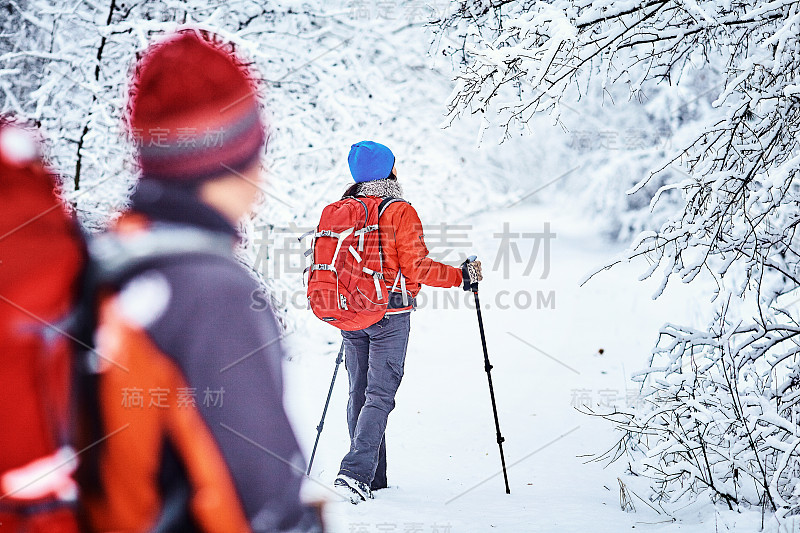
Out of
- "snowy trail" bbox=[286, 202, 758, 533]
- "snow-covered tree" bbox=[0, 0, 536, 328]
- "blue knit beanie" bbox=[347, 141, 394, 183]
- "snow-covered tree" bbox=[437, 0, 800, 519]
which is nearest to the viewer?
"snow-covered tree" bbox=[437, 0, 800, 519]

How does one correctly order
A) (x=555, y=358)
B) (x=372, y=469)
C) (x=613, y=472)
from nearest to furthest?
(x=372, y=469) < (x=613, y=472) < (x=555, y=358)

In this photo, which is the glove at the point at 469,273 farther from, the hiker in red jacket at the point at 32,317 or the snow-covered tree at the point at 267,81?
the hiker in red jacket at the point at 32,317

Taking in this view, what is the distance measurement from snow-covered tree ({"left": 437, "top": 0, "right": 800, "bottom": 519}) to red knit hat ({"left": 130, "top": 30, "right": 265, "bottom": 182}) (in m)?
1.60

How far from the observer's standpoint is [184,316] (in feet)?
4.10

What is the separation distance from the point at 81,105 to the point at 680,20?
5.12 meters

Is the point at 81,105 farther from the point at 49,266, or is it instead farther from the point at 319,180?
the point at 49,266

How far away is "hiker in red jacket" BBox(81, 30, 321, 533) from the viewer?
1226 mm

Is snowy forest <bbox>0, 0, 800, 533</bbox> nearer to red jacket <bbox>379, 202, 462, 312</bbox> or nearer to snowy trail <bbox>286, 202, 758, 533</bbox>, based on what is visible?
snowy trail <bbox>286, 202, 758, 533</bbox>

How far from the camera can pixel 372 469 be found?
11.3 ft

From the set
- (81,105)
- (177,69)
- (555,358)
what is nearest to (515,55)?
(177,69)

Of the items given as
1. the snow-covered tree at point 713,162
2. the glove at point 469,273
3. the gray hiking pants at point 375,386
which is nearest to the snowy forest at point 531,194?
the snow-covered tree at point 713,162

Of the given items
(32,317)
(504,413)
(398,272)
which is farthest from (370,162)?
(504,413)

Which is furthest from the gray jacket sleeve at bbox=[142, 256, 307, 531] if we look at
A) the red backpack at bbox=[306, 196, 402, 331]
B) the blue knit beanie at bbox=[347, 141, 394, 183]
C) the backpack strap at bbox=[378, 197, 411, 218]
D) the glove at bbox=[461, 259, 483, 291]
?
the glove at bbox=[461, 259, 483, 291]

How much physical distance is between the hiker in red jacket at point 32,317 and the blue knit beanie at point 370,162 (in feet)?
7.86
